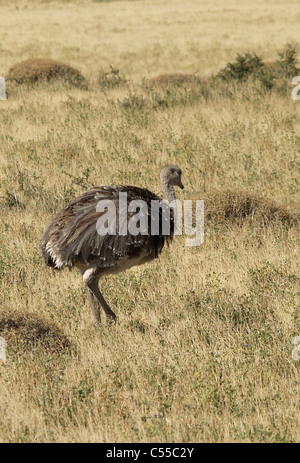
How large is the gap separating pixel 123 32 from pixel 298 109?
31.5m

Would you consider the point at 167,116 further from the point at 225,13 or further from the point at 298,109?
the point at 225,13

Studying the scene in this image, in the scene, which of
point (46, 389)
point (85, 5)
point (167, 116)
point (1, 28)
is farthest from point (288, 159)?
point (85, 5)

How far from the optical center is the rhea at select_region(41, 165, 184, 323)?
6199 millimetres

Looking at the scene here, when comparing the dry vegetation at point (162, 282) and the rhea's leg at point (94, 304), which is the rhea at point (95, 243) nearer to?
the rhea's leg at point (94, 304)

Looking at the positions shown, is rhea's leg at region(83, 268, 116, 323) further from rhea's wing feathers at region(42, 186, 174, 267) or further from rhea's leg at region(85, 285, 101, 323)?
rhea's wing feathers at region(42, 186, 174, 267)

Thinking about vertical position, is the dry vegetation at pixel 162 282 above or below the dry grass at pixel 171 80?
above

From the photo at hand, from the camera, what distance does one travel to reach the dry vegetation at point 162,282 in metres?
4.95

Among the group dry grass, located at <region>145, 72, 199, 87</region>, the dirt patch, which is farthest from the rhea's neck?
dry grass, located at <region>145, 72, 199, 87</region>

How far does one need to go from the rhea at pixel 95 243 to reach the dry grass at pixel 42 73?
41.2 feet

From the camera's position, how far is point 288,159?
1140 centimetres

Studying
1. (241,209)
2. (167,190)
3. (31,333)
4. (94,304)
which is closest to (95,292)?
(94,304)

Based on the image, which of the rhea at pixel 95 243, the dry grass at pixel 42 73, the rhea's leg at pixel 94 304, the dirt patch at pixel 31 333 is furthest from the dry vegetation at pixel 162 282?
the dry grass at pixel 42 73

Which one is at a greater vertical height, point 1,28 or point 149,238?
point 149,238

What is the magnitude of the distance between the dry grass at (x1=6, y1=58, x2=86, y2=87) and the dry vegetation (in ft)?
3.93
